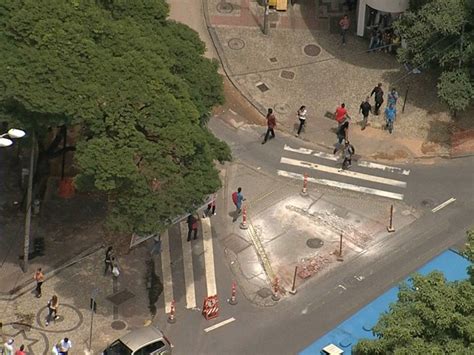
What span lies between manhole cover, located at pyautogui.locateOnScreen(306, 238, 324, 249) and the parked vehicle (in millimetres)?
8847

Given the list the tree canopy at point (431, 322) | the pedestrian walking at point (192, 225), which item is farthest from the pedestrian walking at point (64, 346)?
the tree canopy at point (431, 322)

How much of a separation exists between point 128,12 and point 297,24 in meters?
18.9

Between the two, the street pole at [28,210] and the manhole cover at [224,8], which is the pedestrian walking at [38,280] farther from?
the manhole cover at [224,8]

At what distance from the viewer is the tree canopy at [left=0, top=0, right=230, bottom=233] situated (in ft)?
128

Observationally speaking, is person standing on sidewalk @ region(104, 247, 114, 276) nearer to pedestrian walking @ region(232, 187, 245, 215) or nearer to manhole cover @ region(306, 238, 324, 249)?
pedestrian walking @ region(232, 187, 245, 215)

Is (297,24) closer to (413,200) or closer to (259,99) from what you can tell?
(259,99)

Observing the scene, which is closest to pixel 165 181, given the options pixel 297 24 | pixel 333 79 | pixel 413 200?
pixel 413 200

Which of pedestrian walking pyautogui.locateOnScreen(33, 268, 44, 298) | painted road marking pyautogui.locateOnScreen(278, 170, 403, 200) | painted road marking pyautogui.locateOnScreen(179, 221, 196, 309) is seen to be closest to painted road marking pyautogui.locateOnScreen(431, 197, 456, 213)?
painted road marking pyautogui.locateOnScreen(278, 170, 403, 200)

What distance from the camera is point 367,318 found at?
4172 cm

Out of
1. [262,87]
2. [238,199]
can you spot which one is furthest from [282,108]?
[238,199]

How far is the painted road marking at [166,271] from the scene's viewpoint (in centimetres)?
4334

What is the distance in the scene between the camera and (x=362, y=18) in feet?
192

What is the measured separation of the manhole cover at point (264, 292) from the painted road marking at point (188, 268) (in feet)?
8.53

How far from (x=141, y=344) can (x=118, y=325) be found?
3069 mm
